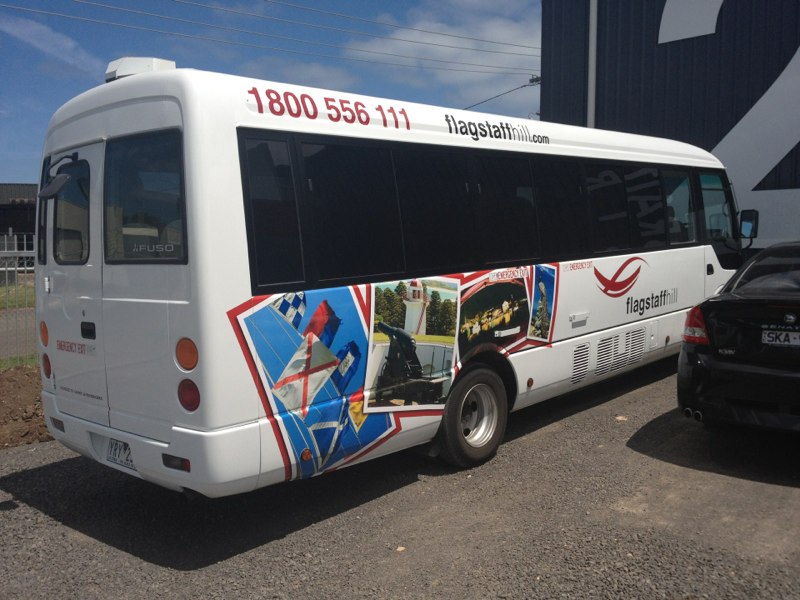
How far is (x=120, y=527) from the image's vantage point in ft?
15.3

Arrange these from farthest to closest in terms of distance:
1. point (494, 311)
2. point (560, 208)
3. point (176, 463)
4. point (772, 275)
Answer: point (560, 208) < point (772, 275) < point (494, 311) < point (176, 463)

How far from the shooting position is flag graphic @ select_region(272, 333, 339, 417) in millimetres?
4117

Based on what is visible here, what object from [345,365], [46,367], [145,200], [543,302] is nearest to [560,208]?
[543,302]

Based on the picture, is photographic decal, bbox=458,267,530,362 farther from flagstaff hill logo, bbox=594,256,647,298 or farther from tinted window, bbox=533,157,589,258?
flagstaff hill logo, bbox=594,256,647,298

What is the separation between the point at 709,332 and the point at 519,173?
1973 millimetres

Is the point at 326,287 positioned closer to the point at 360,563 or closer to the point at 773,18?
the point at 360,563

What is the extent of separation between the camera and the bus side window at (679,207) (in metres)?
7.90

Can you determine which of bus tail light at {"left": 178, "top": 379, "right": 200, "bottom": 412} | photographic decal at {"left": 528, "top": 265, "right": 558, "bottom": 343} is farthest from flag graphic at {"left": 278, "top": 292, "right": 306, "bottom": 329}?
photographic decal at {"left": 528, "top": 265, "right": 558, "bottom": 343}

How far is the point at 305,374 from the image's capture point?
422 cm

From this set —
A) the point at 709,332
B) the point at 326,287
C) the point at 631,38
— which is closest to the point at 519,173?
the point at 709,332

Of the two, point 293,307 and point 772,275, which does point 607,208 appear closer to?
point 772,275

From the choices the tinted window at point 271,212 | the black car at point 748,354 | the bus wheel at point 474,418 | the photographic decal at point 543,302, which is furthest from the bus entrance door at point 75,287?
the black car at point 748,354

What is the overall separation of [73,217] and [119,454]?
5.35 feet

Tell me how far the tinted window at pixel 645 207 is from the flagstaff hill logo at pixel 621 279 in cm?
23
